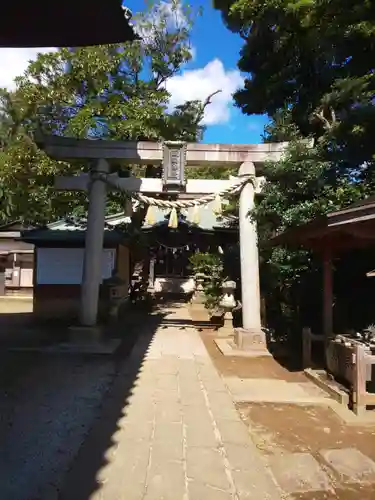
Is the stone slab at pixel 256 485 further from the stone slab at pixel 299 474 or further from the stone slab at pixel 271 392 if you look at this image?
the stone slab at pixel 271 392

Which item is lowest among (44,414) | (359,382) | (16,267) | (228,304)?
(44,414)

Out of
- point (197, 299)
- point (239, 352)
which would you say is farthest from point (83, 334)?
point (197, 299)

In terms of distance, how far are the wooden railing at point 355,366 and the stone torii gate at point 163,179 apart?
3.56m

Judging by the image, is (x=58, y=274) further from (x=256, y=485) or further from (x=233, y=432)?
(x=256, y=485)

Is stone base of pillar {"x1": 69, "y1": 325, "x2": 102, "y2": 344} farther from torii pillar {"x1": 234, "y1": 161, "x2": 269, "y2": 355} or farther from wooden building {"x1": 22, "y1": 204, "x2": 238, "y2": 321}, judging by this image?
wooden building {"x1": 22, "y1": 204, "x2": 238, "y2": 321}

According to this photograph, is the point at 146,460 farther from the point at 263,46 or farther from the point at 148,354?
the point at 263,46

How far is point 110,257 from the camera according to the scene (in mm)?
14414

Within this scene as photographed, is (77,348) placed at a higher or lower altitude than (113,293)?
lower

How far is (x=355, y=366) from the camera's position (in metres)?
5.41

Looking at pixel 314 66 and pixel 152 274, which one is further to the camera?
pixel 152 274

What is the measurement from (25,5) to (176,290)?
75.2 ft

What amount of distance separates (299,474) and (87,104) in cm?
1383

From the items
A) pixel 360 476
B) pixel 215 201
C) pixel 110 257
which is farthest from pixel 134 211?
pixel 360 476

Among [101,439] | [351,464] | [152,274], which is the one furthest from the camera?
[152,274]
